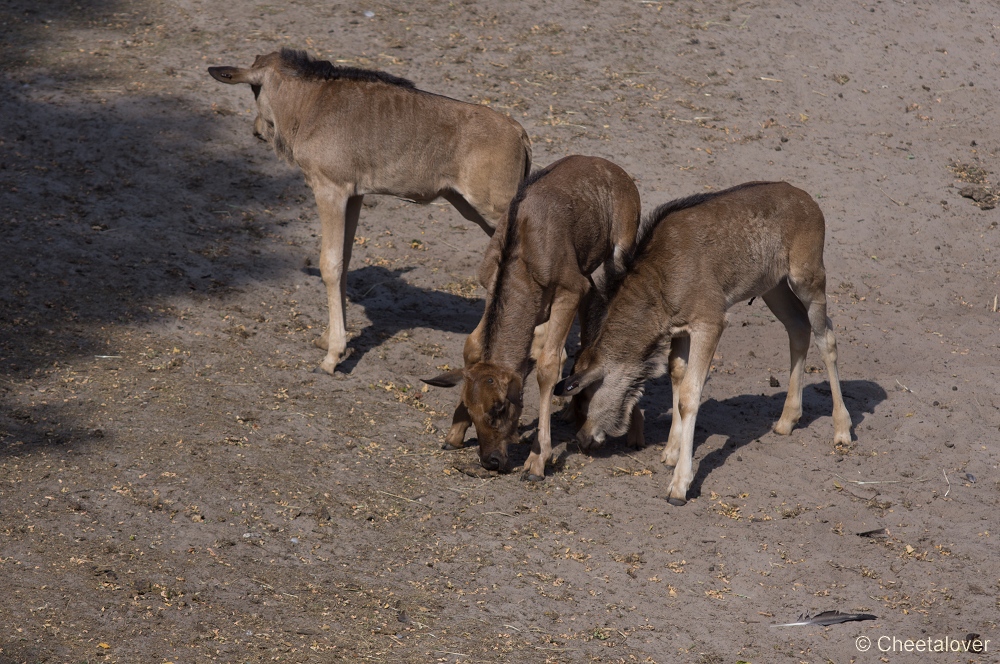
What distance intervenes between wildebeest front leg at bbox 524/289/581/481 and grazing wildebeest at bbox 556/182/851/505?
0.22 meters

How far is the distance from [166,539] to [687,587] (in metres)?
3.66

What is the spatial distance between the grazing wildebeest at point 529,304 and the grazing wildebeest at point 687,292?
328 millimetres

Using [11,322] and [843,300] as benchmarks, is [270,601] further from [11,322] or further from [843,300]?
[843,300]

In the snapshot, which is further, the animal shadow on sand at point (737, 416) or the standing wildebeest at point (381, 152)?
the standing wildebeest at point (381, 152)

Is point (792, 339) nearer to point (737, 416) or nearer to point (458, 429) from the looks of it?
point (737, 416)

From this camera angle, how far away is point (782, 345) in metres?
11.0

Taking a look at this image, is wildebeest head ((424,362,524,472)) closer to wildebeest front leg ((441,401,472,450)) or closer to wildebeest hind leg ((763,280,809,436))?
wildebeest front leg ((441,401,472,450))

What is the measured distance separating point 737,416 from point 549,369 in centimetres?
222

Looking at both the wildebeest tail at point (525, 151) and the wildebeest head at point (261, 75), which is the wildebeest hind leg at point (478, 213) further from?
the wildebeest head at point (261, 75)

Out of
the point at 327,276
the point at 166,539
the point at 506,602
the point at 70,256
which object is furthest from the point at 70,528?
the point at 70,256

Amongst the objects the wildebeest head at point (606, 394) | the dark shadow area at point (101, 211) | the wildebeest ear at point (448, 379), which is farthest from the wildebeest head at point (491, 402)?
the dark shadow area at point (101, 211)

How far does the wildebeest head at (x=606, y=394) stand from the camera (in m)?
Answer: 8.51

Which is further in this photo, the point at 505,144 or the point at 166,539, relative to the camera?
the point at 505,144

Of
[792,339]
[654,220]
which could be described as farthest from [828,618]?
[654,220]
